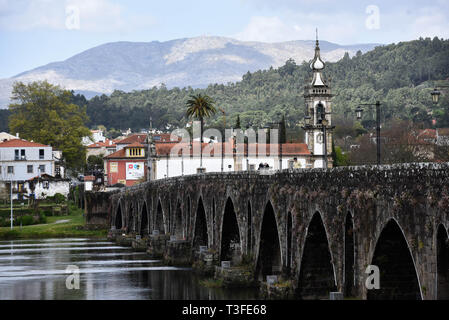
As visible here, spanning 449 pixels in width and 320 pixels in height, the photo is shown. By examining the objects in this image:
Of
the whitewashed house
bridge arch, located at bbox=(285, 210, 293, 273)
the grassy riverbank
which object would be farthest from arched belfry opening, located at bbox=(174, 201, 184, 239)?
the whitewashed house

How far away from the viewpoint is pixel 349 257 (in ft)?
94.9

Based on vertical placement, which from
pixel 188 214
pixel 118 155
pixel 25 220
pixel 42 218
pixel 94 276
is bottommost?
pixel 94 276

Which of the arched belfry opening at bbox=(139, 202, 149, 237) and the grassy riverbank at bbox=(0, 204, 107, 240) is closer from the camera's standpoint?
the arched belfry opening at bbox=(139, 202, 149, 237)

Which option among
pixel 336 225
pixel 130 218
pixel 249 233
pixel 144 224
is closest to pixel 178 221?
pixel 144 224

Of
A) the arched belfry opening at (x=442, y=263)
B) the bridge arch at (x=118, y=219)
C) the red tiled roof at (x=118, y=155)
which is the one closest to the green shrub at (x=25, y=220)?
the bridge arch at (x=118, y=219)

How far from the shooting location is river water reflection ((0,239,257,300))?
4506 centimetres

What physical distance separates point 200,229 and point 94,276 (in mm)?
8685

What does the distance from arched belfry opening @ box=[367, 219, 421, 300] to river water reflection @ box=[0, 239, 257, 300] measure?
12594mm

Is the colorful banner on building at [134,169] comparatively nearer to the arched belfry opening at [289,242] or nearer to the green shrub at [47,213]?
the green shrub at [47,213]

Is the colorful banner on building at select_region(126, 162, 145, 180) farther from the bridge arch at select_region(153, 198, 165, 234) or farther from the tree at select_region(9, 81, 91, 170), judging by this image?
the bridge arch at select_region(153, 198, 165, 234)

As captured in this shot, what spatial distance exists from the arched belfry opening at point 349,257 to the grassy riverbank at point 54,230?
64.7 metres

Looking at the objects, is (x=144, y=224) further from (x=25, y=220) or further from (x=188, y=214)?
(x=188, y=214)

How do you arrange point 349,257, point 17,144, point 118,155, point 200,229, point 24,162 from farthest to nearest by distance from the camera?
Result: point 118,155 → point 17,144 → point 24,162 → point 200,229 → point 349,257

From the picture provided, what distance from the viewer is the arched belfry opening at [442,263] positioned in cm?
2178
